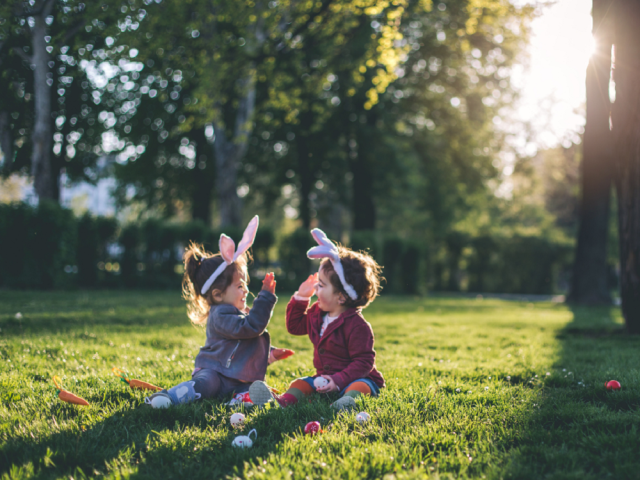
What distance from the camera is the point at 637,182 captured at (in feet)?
20.8

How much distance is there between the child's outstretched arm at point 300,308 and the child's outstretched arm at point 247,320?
1.06 ft

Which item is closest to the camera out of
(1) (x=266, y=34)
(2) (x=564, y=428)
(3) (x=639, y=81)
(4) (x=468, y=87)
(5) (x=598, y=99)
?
(2) (x=564, y=428)

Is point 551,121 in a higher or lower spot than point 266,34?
higher

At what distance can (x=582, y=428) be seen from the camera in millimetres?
2951

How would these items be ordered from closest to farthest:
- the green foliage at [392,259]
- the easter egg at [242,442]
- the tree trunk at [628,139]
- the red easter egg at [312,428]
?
the easter egg at [242,442]
the red easter egg at [312,428]
the tree trunk at [628,139]
the green foliage at [392,259]

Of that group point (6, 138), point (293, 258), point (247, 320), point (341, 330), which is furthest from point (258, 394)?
point (6, 138)

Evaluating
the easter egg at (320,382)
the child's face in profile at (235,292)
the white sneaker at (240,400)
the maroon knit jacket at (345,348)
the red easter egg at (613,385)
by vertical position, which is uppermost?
the child's face in profile at (235,292)

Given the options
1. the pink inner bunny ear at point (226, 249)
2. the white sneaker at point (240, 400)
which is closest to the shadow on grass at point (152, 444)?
the white sneaker at point (240, 400)

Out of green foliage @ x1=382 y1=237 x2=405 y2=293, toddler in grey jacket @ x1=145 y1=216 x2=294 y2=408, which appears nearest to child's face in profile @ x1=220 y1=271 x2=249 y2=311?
toddler in grey jacket @ x1=145 y1=216 x2=294 y2=408

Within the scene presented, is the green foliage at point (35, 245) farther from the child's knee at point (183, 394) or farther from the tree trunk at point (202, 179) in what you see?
the child's knee at point (183, 394)

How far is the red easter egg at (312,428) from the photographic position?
277 cm

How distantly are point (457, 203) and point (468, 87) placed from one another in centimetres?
562

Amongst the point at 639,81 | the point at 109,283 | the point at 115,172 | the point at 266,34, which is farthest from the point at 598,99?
the point at 115,172

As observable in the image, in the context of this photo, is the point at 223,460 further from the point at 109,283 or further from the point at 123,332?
the point at 109,283
